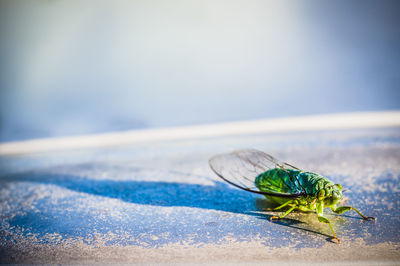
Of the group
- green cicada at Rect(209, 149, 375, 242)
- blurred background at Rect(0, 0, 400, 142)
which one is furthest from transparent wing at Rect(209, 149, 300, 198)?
blurred background at Rect(0, 0, 400, 142)

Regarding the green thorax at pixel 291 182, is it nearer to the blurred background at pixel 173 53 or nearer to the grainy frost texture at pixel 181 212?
the grainy frost texture at pixel 181 212

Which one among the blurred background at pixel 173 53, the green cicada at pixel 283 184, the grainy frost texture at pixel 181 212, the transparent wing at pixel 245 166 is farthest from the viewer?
the blurred background at pixel 173 53

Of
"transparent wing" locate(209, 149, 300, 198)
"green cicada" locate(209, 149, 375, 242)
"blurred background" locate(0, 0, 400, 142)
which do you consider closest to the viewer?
"green cicada" locate(209, 149, 375, 242)

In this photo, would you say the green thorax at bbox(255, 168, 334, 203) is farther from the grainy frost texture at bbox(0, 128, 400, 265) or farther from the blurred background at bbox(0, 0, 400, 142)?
the blurred background at bbox(0, 0, 400, 142)

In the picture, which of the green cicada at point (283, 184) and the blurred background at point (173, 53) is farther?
the blurred background at point (173, 53)

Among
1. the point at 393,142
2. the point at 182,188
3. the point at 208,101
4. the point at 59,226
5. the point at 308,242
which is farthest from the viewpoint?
the point at 208,101

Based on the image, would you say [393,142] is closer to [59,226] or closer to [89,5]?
[59,226]

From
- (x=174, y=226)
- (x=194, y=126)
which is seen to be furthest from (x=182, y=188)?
(x=194, y=126)

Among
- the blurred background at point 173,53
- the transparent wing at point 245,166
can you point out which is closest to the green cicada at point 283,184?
the transparent wing at point 245,166
